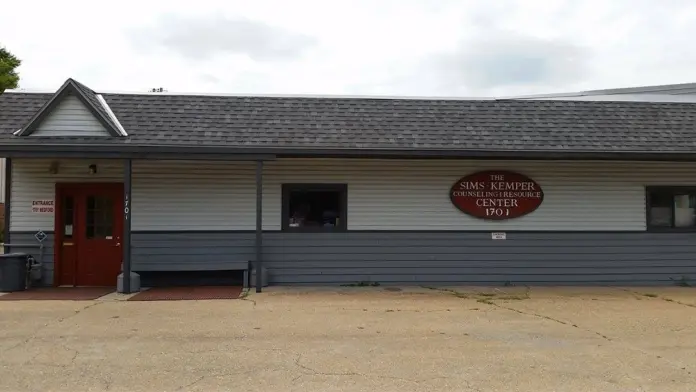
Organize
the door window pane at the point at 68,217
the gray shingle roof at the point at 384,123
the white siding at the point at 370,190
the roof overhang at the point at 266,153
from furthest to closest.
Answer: the door window pane at the point at 68,217
the white siding at the point at 370,190
the gray shingle roof at the point at 384,123
the roof overhang at the point at 266,153

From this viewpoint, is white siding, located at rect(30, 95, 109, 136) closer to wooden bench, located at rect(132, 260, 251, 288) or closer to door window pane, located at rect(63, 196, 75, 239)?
door window pane, located at rect(63, 196, 75, 239)

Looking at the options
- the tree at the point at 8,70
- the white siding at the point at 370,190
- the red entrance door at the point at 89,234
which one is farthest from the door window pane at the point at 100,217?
the tree at the point at 8,70

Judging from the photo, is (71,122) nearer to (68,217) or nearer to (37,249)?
(68,217)

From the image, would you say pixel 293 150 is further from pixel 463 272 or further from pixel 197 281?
pixel 463 272

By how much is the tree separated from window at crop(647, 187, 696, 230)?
103 feet

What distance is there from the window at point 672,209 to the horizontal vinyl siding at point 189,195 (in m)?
8.07

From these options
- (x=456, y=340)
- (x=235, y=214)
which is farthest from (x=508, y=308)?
(x=235, y=214)

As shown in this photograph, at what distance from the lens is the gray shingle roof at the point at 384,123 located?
10.9 meters

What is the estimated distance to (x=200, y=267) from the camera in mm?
11344

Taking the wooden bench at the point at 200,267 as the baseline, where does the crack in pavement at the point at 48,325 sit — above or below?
below

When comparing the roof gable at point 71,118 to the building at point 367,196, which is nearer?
the roof gable at point 71,118

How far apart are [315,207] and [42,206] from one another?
5.18 metres

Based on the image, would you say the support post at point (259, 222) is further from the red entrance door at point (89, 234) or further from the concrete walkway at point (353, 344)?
the red entrance door at point (89, 234)

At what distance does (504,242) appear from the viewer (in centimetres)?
1203
